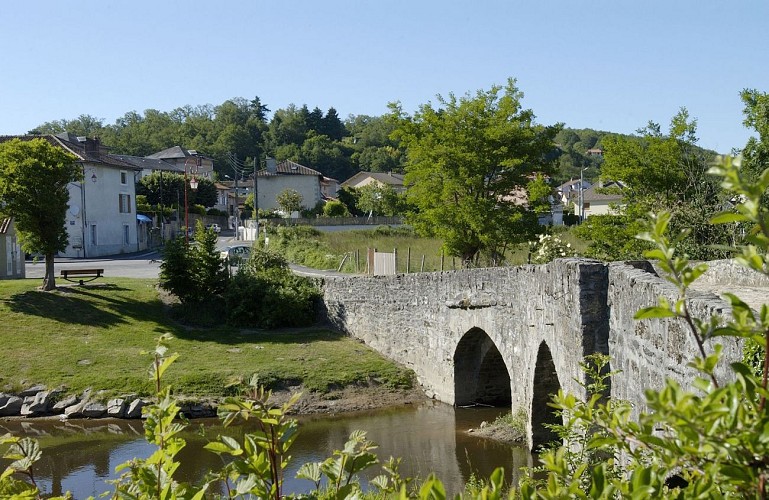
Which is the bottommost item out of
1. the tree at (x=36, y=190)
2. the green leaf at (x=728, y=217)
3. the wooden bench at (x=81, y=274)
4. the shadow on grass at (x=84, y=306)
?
the shadow on grass at (x=84, y=306)

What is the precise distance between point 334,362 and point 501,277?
769 cm

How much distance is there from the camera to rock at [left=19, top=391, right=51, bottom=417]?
759 inches

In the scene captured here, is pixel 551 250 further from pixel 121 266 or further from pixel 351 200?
pixel 351 200

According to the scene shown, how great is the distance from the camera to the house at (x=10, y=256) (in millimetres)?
29844

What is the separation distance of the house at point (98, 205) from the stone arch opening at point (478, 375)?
27.7 m

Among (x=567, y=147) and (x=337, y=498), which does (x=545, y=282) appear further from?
(x=567, y=147)

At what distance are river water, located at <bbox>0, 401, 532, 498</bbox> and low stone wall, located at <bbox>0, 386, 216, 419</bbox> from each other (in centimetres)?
33

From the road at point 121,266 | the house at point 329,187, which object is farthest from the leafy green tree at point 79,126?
the road at point 121,266

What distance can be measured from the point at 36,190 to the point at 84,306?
3.66 metres

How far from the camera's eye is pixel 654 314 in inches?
Result: 84.2

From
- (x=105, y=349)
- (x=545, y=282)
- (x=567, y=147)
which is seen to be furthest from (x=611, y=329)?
(x=567, y=147)

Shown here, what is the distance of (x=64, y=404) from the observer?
768 inches

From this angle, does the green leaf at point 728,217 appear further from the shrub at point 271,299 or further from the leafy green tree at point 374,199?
the leafy green tree at point 374,199

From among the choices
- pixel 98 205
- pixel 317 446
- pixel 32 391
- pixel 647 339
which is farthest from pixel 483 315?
pixel 98 205
